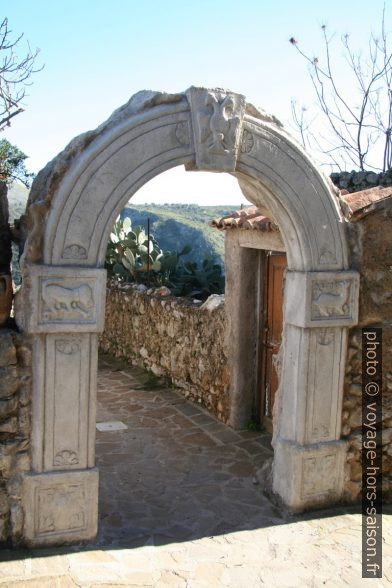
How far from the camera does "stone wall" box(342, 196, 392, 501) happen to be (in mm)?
5238

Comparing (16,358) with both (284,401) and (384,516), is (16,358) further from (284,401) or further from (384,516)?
(384,516)

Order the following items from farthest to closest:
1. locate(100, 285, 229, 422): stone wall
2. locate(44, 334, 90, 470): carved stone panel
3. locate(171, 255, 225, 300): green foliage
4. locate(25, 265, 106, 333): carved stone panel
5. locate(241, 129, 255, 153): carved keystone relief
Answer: locate(171, 255, 225, 300): green foliage, locate(100, 285, 229, 422): stone wall, locate(241, 129, 255, 153): carved keystone relief, locate(44, 334, 90, 470): carved stone panel, locate(25, 265, 106, 333): carved stone panel

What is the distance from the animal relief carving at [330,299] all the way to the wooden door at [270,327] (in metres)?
1.77

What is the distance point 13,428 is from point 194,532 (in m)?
1.77

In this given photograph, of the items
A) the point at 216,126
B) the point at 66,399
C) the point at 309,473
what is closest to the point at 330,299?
the point at 309,473

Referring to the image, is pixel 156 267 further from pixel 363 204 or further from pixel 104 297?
pixel 104 297

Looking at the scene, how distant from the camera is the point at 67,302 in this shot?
13.9ft

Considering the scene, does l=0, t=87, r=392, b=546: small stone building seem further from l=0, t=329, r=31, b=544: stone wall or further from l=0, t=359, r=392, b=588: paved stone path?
l=0, t=359, r=392, b=588: paved stone path

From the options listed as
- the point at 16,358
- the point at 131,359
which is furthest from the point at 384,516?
the point at 131,359

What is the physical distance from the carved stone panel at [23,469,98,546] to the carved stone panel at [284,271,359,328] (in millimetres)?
2147

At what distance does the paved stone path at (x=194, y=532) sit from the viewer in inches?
164

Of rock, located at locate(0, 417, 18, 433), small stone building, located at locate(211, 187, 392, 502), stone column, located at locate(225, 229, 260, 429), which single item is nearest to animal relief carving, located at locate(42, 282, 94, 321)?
rock, located at locate(0, 417, 18, 433)

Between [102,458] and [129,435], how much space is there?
2.64 ft

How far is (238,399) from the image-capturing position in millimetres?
7434
